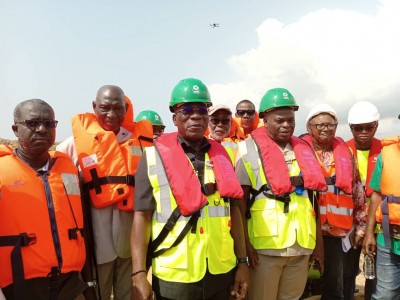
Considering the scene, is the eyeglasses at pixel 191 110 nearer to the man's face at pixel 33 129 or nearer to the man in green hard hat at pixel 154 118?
the man's face at pixel 33 129

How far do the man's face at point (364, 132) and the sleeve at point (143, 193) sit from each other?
334 centimetres

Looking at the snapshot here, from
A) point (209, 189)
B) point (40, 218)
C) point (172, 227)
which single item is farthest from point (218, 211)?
point (40, 218)

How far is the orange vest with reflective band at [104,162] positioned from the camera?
349cm

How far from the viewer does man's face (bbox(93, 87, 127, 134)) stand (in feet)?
12.4

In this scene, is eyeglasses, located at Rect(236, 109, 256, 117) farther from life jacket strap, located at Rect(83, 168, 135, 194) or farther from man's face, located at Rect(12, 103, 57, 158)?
man's face, located at Rect(12, 103, 57, 158)

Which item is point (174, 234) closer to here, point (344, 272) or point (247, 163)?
point (247, 163)

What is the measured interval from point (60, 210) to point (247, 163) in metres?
1.89

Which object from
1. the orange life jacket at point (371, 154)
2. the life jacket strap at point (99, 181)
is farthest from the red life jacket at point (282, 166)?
the life jacket strap at point (99, 181)

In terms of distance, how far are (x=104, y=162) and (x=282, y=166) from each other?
1853mm

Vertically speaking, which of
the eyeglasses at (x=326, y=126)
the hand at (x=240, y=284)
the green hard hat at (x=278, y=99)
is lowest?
the hand at (x=240, y=284)

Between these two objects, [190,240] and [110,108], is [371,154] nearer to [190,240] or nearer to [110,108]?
[190,240]

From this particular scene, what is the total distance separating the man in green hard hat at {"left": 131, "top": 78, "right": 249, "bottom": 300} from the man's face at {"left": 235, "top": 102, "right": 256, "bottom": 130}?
399 centimetres

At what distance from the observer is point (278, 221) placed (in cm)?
348

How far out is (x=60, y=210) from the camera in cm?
292
